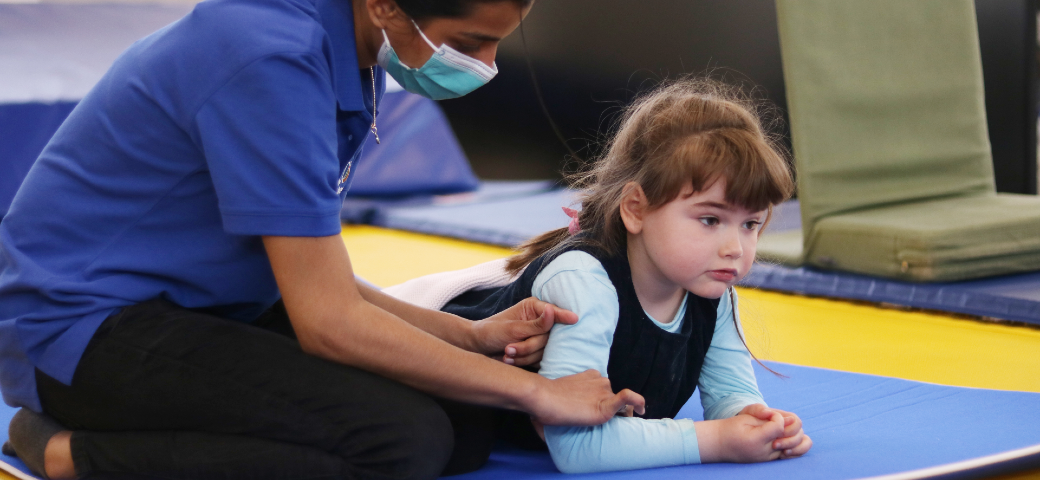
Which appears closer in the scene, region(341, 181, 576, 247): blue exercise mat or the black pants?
the black pants

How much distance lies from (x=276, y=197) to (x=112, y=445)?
1.36 feet

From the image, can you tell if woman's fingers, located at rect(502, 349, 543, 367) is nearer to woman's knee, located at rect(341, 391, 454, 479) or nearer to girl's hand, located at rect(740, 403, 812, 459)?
woman's knee, located at rect(341, 391, 454, 479)

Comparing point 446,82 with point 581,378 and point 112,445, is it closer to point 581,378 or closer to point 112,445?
point 581,378

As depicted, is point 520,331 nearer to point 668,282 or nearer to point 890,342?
point 668,282

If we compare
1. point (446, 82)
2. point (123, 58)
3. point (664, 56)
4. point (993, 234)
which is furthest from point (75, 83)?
point (993, 234)

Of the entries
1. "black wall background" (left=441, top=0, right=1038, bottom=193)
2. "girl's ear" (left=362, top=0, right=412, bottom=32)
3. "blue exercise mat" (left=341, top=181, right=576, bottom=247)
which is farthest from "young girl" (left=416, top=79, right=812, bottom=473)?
"blue exercise mat" (left=341, top=181, right=576, bottom=247)

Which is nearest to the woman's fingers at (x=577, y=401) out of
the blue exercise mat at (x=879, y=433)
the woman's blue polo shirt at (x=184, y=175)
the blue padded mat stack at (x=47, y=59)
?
the blue exercise mat at (x=879, y=433)

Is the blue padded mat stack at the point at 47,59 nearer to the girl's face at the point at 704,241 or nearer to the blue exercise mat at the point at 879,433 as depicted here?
the blue exercise mat at the point at 879,433

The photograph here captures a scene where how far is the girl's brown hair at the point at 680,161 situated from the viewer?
4.04 feet

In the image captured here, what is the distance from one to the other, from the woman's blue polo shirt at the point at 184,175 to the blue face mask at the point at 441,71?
0.05m

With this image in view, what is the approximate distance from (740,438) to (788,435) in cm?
7

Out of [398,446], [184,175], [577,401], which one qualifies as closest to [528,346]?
[577,401]

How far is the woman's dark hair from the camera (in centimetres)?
111

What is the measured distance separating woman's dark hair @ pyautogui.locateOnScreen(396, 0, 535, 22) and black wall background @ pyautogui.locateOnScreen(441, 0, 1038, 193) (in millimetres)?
1610
